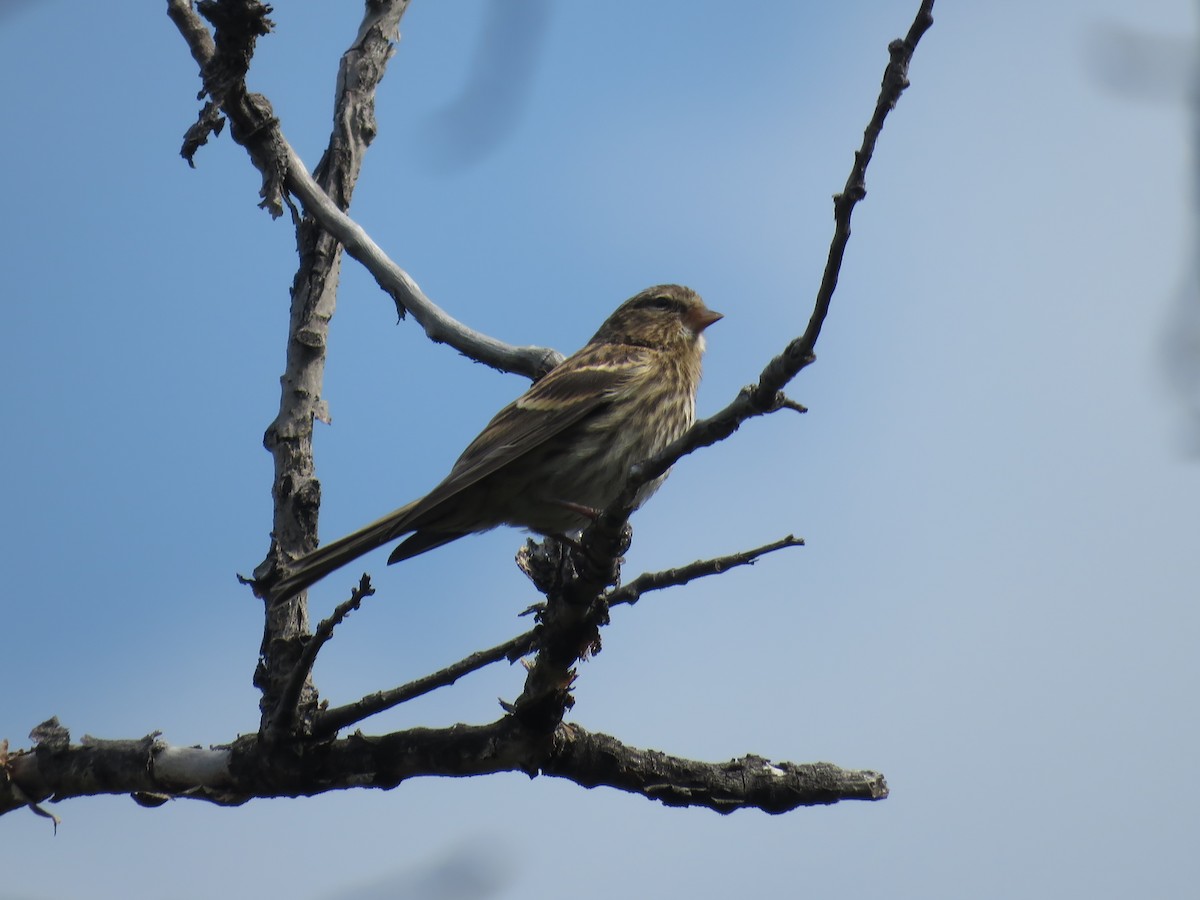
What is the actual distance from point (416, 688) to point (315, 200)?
2.63m

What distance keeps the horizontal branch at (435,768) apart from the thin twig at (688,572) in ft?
2.46

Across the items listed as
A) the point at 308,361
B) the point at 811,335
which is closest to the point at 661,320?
the point at 308,361

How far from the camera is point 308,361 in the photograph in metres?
6.16

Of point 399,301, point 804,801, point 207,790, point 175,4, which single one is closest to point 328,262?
point 399,301

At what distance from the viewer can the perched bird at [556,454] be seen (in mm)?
6805

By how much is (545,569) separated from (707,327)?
317 centimetres

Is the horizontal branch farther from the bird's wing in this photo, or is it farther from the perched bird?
the bird's wing

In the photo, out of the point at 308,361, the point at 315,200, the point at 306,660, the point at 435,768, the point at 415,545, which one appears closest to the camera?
the point at 306,660

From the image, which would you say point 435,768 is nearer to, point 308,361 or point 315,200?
point 308,361

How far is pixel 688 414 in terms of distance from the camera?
7660mm

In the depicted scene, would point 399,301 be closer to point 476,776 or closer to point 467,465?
point 467,465

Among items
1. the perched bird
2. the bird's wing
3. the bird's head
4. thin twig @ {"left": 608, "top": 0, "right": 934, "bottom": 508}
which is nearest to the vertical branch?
the perched bird

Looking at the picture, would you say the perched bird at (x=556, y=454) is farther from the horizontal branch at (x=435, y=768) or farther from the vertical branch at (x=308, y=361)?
the horizontal branch at (x=435, y=768)

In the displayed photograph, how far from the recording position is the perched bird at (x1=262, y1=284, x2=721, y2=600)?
680 centimetres
